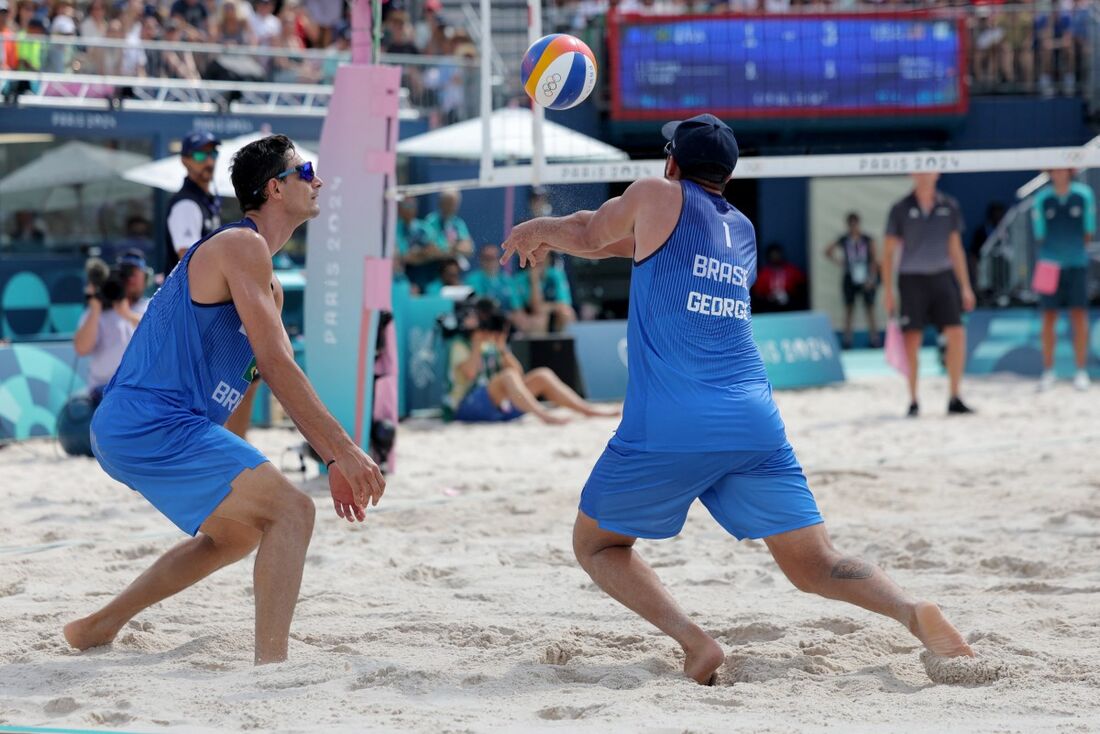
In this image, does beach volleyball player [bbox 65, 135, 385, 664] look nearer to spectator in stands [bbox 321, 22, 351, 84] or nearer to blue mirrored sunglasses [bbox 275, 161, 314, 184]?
blue mirrored sunglasses [bbox 275, 161, 314, 184]

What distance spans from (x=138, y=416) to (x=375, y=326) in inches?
133

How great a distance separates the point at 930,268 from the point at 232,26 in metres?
8.03

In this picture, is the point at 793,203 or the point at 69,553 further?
the point at 793,203

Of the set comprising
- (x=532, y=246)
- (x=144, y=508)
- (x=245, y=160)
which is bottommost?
(x=144, y=508)

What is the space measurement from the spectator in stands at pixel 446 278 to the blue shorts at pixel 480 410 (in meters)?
1.79

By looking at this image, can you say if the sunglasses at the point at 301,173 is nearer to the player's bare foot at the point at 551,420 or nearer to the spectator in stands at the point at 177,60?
the player's bare foot at the point at 551,420

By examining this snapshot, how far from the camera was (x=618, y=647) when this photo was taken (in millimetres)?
4008

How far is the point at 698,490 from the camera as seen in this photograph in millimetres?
3664

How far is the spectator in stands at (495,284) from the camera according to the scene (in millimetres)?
11430

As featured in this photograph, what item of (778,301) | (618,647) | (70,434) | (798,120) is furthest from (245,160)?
(778,301)

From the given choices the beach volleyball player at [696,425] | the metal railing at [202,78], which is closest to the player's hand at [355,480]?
the beach volleyball player at [696,425]

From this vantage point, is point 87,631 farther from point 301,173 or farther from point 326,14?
point 326,14

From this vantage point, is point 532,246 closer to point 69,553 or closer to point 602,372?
point 69,553

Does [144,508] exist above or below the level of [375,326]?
below
